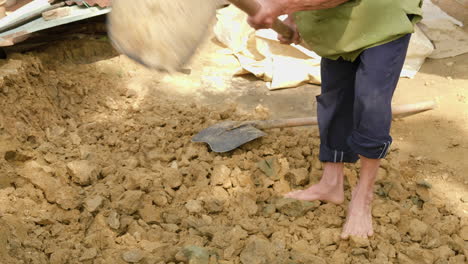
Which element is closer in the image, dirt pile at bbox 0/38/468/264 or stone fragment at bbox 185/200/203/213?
dirt pile at bbox 0/38/468/264

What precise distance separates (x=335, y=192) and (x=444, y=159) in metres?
0.94

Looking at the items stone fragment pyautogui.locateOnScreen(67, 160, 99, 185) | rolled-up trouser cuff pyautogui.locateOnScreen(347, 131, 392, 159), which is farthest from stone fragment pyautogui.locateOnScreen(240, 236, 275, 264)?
stone fragment pyautogui.locateOnScreen(67, 160, 99, 185)

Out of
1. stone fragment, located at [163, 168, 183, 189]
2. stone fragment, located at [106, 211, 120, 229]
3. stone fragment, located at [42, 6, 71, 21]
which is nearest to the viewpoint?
stone fragment, located at [106, 211, 120, 229]

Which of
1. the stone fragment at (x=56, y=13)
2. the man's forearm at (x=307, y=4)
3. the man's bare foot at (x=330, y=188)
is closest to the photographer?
the man's forearm at (x=307, y=4)

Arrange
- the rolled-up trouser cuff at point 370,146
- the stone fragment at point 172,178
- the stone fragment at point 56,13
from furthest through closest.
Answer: the stone fragment at point 56,13 → the stone fragment at point 172,178 → the rolled-up trouser cuff at point 370,146

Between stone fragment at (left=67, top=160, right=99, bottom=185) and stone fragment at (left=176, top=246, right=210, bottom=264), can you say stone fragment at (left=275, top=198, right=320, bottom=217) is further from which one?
stone fragment at (left=67, top=160, right=99, bottom=185)

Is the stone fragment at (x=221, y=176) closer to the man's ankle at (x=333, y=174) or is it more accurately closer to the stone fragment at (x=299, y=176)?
the stone fragment at (x=299, y=176)

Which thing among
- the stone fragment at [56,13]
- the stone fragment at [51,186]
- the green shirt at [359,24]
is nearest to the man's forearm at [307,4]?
the green shirt at [359,24]

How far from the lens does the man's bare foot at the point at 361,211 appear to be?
250 cm

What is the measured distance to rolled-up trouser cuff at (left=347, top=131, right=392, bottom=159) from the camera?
2271 mm

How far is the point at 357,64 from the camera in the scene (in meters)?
2.38

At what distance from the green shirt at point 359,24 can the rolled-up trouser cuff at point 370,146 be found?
14.3 inches

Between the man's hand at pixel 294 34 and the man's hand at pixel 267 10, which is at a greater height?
the man's hand at pixel 267 10

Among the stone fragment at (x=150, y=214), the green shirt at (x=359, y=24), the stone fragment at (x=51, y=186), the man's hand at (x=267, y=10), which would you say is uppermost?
the man's hand at (x=267, y=10)
